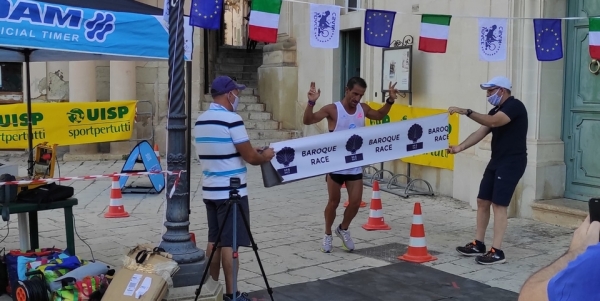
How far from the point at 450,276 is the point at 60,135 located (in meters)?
9.32

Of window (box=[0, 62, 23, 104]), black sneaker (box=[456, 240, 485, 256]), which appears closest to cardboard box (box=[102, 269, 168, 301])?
black sneaker (box=[456, 240, 485, 256])

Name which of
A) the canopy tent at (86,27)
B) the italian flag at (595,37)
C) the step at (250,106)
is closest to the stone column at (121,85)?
the step at (250,106)

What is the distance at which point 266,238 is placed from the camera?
7.96m

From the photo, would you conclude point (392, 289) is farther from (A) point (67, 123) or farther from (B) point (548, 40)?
(A) point (67, 123)

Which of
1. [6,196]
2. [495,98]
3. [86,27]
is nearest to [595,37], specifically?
[495,98]

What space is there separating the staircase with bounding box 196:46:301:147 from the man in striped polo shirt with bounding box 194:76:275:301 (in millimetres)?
10007

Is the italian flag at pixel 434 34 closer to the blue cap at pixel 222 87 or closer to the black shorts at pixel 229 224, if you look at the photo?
the blue cap at pixel 222 87

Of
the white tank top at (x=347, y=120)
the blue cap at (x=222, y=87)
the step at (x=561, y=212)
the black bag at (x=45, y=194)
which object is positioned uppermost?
the blue cap at (x=222, y=87)

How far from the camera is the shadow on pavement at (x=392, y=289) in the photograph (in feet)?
18.9

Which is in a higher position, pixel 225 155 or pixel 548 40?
pixel 548 40

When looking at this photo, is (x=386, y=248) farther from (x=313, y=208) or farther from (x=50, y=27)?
(x=50, y=27)

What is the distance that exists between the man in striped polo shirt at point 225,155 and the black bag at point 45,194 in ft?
5.22

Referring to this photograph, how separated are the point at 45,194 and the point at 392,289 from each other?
3.21 metres

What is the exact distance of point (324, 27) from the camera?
8164 mm
